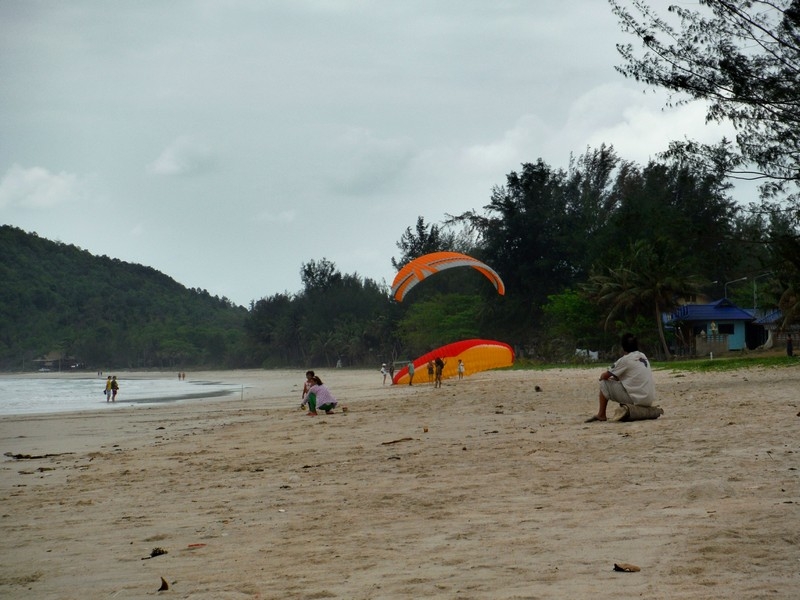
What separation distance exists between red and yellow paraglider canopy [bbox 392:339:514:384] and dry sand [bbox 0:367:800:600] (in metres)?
25.4

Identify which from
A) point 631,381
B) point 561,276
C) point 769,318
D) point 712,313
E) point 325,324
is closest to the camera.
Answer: point 631,381

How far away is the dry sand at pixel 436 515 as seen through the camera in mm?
4414

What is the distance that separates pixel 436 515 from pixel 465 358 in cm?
3467

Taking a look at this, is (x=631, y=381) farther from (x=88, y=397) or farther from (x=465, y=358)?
(x=88, y=397)

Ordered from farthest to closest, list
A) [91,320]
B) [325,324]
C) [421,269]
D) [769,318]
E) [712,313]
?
[91,320], [325,324], [712,313], [769,318], [421,269]

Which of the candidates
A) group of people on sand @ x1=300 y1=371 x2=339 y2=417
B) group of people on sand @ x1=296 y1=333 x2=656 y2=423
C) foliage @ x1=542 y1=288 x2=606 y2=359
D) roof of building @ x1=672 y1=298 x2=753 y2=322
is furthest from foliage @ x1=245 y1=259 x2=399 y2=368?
group of people on sand @ x1=296 y1=333 x2=656 y2=423

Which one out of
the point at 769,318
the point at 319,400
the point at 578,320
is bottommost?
the point at 319,400

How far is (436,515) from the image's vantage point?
6.21 metres

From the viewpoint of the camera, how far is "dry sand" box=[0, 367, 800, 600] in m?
4.41

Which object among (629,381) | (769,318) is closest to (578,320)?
(769,318)

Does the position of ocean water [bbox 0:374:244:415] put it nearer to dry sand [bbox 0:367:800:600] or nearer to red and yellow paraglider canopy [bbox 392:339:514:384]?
red and yellow paraglider canopy [bbox 392:339:514:384]

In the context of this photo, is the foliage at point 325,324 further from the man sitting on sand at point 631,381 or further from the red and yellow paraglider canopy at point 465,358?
the man sitting on sand at point 631,381

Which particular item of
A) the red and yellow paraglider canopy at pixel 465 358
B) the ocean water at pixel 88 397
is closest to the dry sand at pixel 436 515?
the ocean water at pixel 88 397

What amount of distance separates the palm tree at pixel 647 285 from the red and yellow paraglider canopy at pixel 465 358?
7.36 meters
